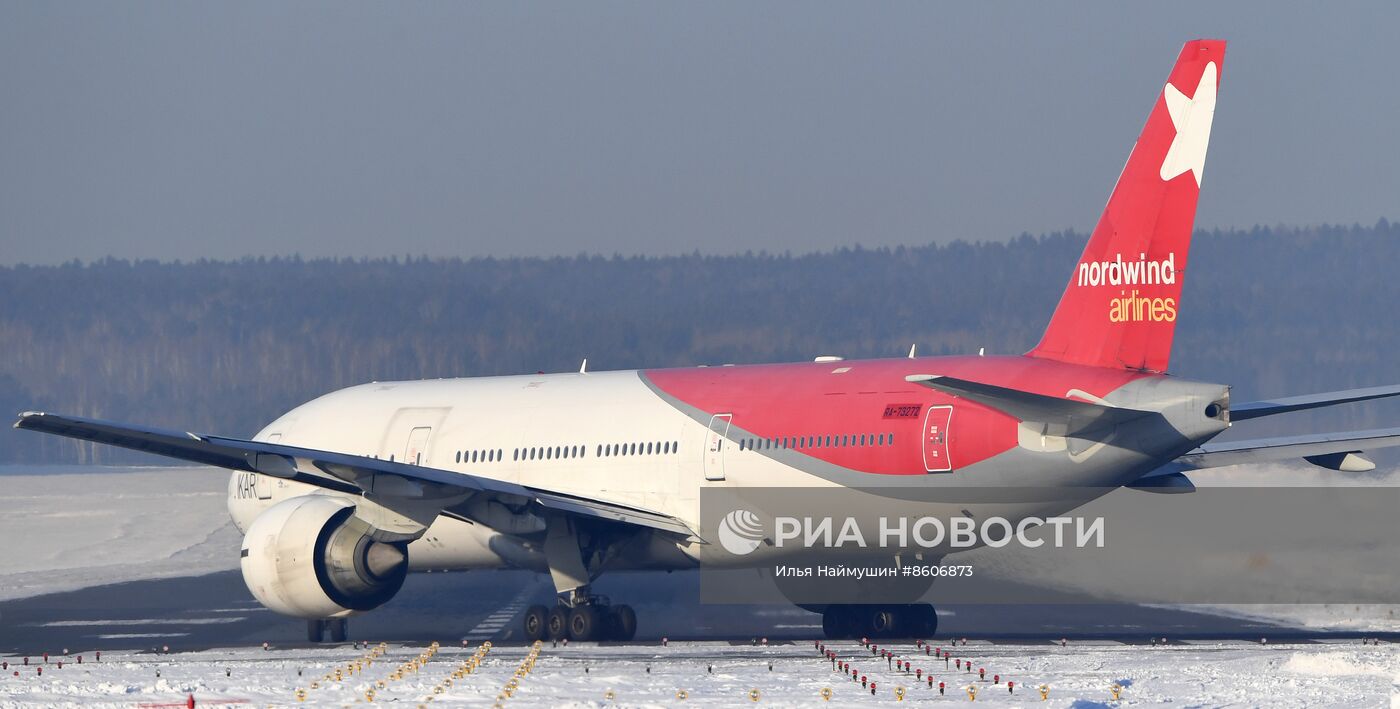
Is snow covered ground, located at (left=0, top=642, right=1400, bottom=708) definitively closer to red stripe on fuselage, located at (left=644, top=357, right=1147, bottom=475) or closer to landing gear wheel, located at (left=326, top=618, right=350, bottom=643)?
red stripe on fuselage, located at (left=644, top=357, right=1147, bottom=475)

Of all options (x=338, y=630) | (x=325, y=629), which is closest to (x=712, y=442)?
(x=338, y=630)

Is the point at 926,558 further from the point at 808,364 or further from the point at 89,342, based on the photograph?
the point at 89,342

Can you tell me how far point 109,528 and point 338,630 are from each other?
19.3 m

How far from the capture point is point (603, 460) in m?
24.1

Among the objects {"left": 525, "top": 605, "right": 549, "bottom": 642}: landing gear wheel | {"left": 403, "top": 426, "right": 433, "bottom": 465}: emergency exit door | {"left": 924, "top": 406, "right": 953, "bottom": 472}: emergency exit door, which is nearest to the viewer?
{"left": 924, "top": 406, "right": 953, "bottom": 472}: emergency exit door

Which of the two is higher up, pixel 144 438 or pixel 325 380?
pixel 325 380

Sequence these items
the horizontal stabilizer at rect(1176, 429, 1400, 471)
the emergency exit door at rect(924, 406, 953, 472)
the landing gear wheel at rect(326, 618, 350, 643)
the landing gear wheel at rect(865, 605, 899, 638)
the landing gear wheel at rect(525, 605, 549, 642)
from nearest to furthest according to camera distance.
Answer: the emergency exit door at rect(924, 406, 953, 472) → the horizontal stabilizer at rect(1176, 429, 1400, 471) → the landing gear wheel at rect(525, 605, 549, 642) → the landing gear wheel at rect(865, 605, 899, 638) → the landing gear wheel at rect(326, 618, 350, 643)

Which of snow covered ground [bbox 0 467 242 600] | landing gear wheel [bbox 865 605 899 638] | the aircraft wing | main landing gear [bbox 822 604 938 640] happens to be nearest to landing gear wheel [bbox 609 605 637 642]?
the aircraft wing

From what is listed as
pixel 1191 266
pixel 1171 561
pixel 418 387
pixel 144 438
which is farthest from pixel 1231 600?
pixel 1191 266

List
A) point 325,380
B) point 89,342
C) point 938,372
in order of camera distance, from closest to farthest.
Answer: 1. point 938,372
2. point 325,380
3. point 89,342

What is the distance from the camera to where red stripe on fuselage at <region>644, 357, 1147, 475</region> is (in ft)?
66.8

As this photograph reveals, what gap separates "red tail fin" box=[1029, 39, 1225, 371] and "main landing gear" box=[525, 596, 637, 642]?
6879 millimetres

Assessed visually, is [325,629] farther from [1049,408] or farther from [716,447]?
[1049,408]

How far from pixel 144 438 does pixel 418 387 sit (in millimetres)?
7754
